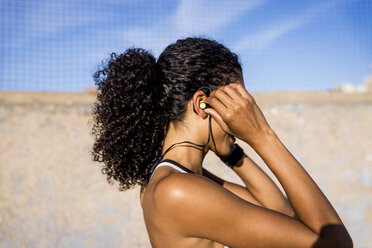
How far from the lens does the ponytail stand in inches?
61.2

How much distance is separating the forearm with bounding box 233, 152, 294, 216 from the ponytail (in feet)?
2.01

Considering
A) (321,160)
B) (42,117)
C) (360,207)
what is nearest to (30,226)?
(42,117)

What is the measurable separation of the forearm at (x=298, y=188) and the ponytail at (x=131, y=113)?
1.98ft

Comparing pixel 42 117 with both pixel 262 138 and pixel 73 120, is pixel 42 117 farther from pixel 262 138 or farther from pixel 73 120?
pixel 262 138

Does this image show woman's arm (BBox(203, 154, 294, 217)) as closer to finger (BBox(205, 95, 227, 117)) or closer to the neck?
the neck

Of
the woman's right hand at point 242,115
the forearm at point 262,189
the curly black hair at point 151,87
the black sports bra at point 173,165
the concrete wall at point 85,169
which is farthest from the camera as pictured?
the concrete wall at point 85,169

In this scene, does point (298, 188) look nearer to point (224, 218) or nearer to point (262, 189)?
point (224, 218)

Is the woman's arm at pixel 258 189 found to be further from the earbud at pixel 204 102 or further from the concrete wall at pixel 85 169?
the concrete wall at pixel 85 169

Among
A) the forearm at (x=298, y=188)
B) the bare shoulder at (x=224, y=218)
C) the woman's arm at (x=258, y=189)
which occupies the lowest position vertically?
the woman's arm at (x=258, y=189)

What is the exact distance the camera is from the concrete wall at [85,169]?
296cm

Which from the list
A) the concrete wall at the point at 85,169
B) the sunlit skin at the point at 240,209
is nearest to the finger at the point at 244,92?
the sunlit skin at the point at 240,209

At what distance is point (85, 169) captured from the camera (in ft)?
10.0

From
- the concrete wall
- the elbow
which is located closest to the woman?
the elbow

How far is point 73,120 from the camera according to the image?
3117mm
